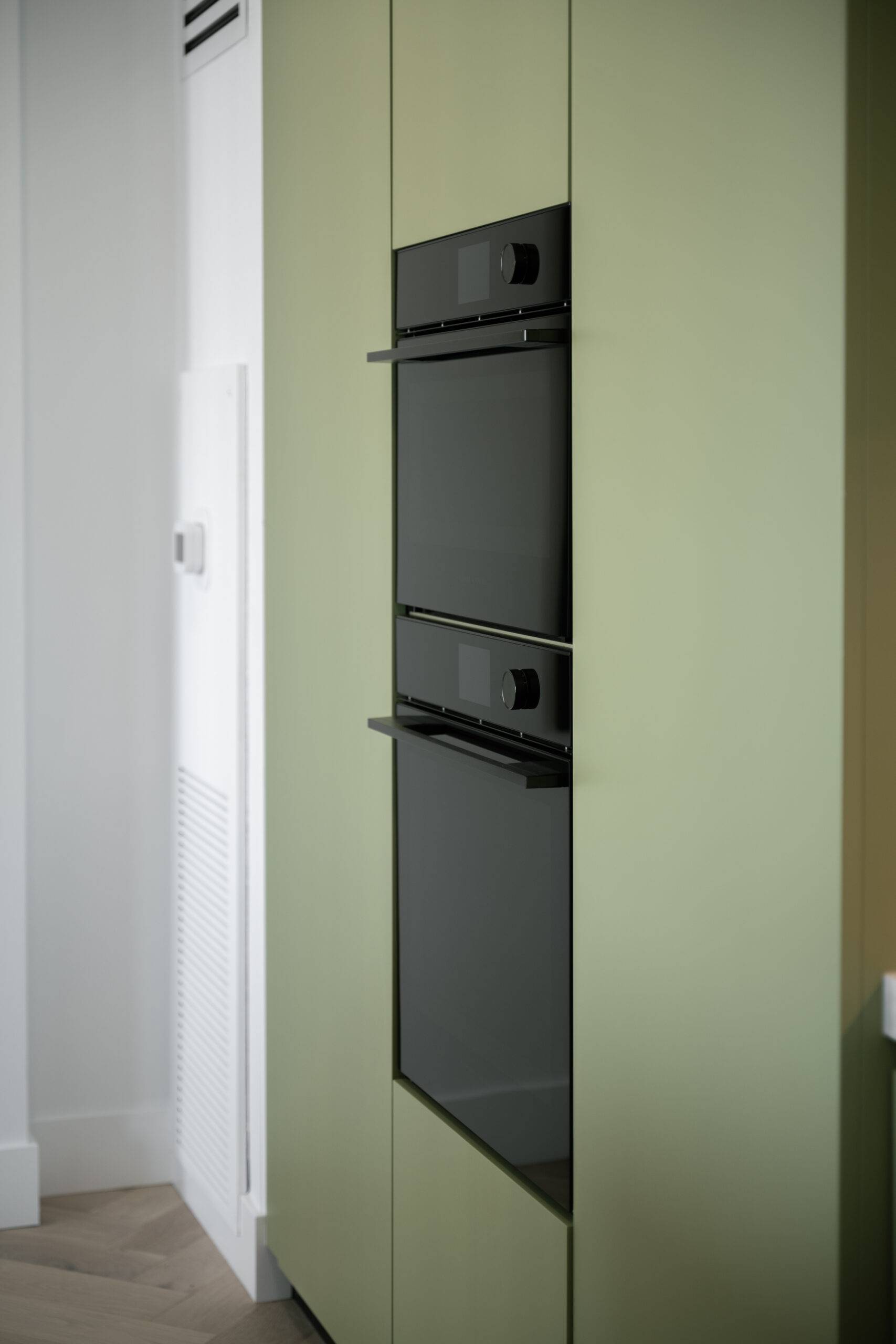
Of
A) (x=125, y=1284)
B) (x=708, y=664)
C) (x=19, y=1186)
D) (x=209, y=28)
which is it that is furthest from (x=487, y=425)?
(x=19, y=1186)

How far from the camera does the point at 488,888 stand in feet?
5.74

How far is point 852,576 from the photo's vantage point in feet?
3.78

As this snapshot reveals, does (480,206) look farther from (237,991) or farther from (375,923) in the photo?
(237,991)

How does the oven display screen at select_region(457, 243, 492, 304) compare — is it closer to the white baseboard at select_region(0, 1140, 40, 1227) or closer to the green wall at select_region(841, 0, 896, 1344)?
the green wall at select_region(841, 0, 896, 1344)

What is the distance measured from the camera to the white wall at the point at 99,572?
9.98ft

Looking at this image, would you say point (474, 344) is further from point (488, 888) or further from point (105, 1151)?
point (105, 1151)

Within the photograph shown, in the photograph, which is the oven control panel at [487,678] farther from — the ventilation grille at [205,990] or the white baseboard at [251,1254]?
the white baseboard at [251,1254]

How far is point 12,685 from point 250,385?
83cm

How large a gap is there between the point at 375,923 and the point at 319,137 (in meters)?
1.20

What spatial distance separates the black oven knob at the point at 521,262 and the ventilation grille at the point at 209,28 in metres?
1.32

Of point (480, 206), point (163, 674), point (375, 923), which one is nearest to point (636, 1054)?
point (375, 923)

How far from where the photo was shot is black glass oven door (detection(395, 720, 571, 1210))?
1596 mm

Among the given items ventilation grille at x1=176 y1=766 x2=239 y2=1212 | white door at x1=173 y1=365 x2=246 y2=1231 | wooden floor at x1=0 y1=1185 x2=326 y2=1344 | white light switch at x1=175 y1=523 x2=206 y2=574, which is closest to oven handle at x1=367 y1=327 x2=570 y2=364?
white door at x1=173 y1=365 x2=246 y2=1231

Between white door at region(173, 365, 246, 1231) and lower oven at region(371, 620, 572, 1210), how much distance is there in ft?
2.46
